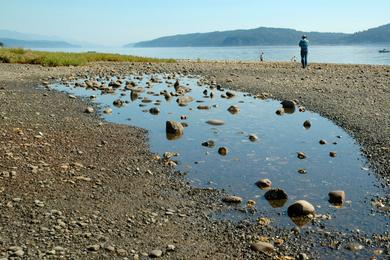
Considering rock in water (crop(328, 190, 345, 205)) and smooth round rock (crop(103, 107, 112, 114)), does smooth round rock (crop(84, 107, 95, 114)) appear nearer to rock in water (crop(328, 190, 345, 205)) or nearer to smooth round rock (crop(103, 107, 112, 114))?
smooth round rock (crop(103, 107, 112, 114))

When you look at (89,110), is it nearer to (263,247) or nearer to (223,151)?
(223,151)

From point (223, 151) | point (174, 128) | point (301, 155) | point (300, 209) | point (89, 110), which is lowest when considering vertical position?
point (300, 209)

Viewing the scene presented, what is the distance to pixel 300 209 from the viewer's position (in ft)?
31.1

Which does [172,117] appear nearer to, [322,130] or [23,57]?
[322,130]

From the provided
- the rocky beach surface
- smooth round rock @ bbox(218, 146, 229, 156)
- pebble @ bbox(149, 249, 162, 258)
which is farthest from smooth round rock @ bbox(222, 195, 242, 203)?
smooth round rock @ bbox(218, 146, 229, 156)

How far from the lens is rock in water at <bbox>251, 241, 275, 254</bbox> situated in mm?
7852

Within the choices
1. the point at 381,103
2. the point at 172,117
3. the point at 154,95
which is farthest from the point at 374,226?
the point at 154,95

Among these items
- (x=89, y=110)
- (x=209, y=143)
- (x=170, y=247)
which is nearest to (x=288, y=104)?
(x=209, y=143)

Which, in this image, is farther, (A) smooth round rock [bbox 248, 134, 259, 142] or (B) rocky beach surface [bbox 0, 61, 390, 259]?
(A) smooth round rock [bbox 248, 134, 259, 142]

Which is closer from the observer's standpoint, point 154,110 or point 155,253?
point 155,253

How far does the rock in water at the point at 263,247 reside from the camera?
785cm

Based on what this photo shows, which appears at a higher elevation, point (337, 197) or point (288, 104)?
point (288, 104)

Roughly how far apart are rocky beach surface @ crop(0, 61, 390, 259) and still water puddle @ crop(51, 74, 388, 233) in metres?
0.45

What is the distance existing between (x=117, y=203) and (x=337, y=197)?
5.25 metres
